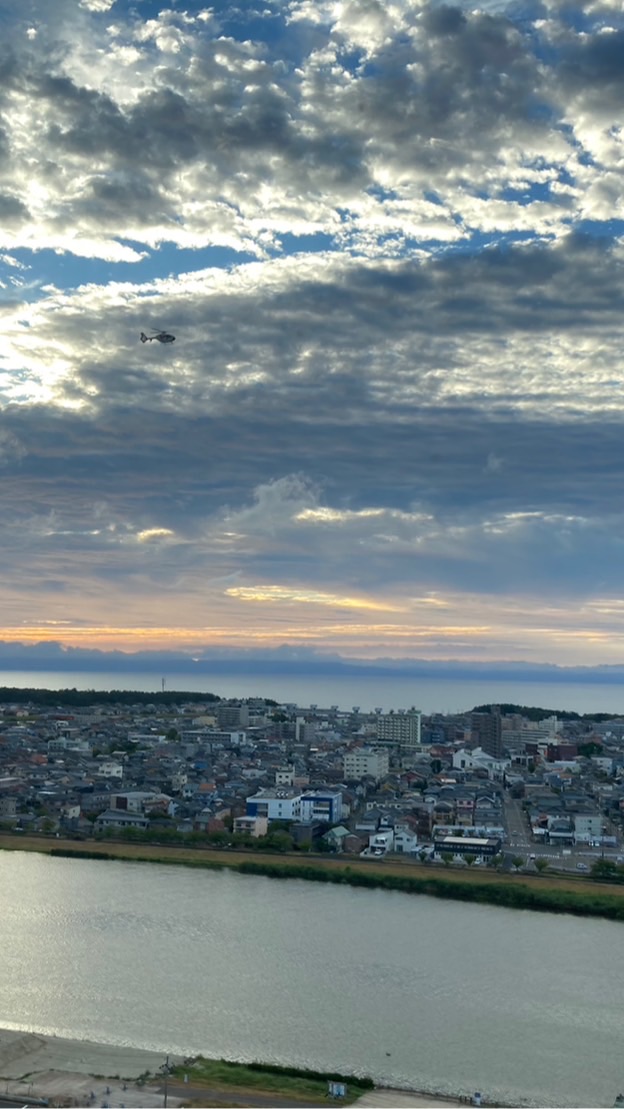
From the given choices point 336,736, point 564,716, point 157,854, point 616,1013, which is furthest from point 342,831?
point 564,716

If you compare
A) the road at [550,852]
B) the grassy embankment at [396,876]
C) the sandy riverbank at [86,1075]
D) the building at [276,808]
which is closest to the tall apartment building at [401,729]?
the road at [550,852]

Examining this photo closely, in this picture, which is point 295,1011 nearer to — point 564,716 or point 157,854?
point 157,854

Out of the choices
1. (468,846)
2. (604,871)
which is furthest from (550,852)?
(604,871)

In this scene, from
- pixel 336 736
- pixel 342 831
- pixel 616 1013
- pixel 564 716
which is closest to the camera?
pixel 616 1013

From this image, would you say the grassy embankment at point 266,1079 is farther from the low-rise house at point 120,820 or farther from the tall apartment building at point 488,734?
the tall apartment building at point 488,734

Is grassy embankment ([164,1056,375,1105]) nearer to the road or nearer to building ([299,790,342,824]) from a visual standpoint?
the road

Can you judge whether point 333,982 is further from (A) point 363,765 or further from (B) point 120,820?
(A) point 363,765
